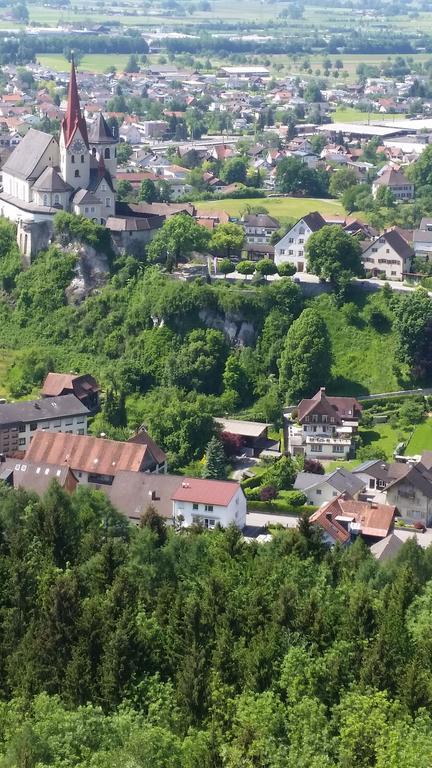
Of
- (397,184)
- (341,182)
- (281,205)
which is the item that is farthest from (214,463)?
(397,184)

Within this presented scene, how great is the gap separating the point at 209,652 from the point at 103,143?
2888 cm

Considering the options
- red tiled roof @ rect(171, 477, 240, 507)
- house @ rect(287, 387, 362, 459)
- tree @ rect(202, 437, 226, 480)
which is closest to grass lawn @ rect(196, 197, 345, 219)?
house @ rect(287, 387, 362, 459)

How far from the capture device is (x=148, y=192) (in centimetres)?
6041

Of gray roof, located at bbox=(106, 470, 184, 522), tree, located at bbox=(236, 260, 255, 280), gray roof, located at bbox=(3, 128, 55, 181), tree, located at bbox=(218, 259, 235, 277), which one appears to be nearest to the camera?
gray roof, located at bbox=(106, 470, 184, 522)

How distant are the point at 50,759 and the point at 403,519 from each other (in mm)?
16364

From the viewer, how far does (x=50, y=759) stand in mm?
22688

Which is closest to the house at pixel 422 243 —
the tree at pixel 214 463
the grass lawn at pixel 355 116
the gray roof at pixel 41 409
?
the tree at pixel 214 463

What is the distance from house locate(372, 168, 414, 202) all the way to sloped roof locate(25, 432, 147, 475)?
3054 cm

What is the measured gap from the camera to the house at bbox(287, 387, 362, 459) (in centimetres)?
4069

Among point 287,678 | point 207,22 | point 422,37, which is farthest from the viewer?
point 207,22

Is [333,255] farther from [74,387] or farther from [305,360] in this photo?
[74,387]

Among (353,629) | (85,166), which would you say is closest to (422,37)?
(85,166)

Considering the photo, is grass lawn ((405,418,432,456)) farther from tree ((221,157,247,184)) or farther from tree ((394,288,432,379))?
tree ((221,157,247,184))

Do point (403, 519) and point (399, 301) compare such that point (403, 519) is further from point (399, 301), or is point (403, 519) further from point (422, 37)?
point (422, 37)
